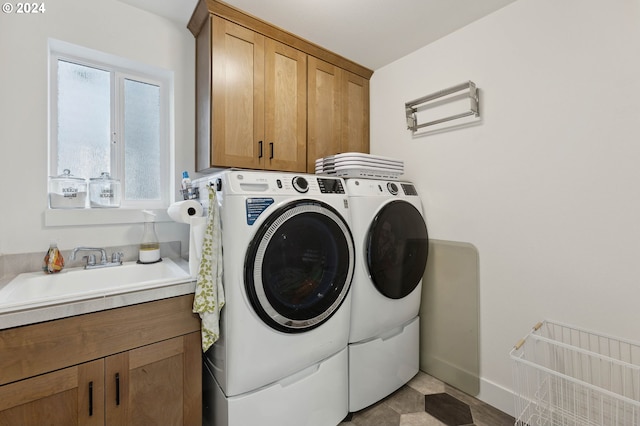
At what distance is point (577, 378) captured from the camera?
148cm

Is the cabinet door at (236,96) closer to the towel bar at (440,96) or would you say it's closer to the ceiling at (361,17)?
the ceiling at (361,17)

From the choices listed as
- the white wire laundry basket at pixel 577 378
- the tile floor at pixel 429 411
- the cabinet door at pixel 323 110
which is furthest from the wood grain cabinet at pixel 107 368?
the white wire laundry basket at pixel 577 378

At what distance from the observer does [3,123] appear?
4.53 ft

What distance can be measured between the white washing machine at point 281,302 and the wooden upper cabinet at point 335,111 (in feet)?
2.01

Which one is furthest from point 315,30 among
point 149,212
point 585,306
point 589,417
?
point 589,417

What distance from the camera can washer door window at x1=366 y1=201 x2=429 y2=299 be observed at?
5.56 ft

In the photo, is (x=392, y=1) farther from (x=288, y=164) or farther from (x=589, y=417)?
(x=589, y=417)

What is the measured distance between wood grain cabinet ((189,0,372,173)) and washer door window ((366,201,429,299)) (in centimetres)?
69

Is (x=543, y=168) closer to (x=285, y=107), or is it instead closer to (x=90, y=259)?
(x=285, y=107)

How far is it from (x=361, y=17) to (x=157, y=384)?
2.24 m

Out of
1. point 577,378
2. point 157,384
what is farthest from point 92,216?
point 577,378

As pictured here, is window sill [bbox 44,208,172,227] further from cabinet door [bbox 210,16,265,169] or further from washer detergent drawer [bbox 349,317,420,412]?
washer detergent drawer [bbox 349,317,420,412]

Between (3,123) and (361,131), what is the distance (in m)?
2.18

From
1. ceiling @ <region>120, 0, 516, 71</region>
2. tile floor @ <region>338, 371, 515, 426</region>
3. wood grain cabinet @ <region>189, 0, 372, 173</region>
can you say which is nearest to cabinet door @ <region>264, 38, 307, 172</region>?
wood grain cabinet @ <region>189, 0, 372, 173</region>
